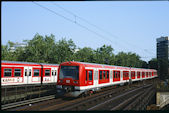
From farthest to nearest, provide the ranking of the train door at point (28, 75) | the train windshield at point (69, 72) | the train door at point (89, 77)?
the train door at point (28, 75) < the train door at point (89, 77) < the train windshield at point (69, 72)

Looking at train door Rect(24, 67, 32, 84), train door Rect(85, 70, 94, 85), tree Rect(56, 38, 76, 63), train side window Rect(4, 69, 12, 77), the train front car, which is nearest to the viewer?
the train front car

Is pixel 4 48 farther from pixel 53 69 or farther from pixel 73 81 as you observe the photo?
pixel 73 81

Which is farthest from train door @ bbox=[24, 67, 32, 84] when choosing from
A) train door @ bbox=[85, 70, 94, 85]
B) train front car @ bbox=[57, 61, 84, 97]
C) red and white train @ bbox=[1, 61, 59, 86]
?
train door @ bbox=[85, 70, 94, 85]

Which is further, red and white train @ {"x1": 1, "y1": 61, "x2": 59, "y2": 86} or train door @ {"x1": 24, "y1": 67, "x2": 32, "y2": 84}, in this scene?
train door @ {"x1": 24, "y1": 67, "x2": 32, "y2": 84}

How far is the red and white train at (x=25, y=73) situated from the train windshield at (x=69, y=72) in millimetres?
5570

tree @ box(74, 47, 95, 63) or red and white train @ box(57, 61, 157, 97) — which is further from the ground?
tree @ box(74, 47, 95, 63)

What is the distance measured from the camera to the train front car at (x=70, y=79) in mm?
15625

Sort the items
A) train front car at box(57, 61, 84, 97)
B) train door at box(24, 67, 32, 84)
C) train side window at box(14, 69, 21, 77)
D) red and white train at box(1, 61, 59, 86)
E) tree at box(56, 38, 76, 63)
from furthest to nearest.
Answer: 1. tree at box(56, 38, 76, 63)
2. train door at box(24, 67, 32, 84)
3. train side window at box(14, 69, 21, 77)
4. red and white train at box(1, 61, 59, 86)
5. train front car at box(57, 61, 84, 97)

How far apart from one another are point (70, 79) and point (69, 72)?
66cm

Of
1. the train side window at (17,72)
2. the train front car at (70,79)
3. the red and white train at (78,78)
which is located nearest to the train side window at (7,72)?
the train side window at (17,72)

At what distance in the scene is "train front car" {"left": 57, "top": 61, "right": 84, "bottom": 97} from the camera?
15.6 metres

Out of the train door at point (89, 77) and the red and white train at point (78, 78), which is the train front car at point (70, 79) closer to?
the red and white train at point (78, 78)

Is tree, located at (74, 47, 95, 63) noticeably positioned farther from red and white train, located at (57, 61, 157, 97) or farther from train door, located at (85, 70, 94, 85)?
train door, located at (85, 70, 94, 85)

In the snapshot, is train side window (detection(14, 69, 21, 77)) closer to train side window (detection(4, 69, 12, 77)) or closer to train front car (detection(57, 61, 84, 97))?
train side window (detection(4, 69, 12, 77))
